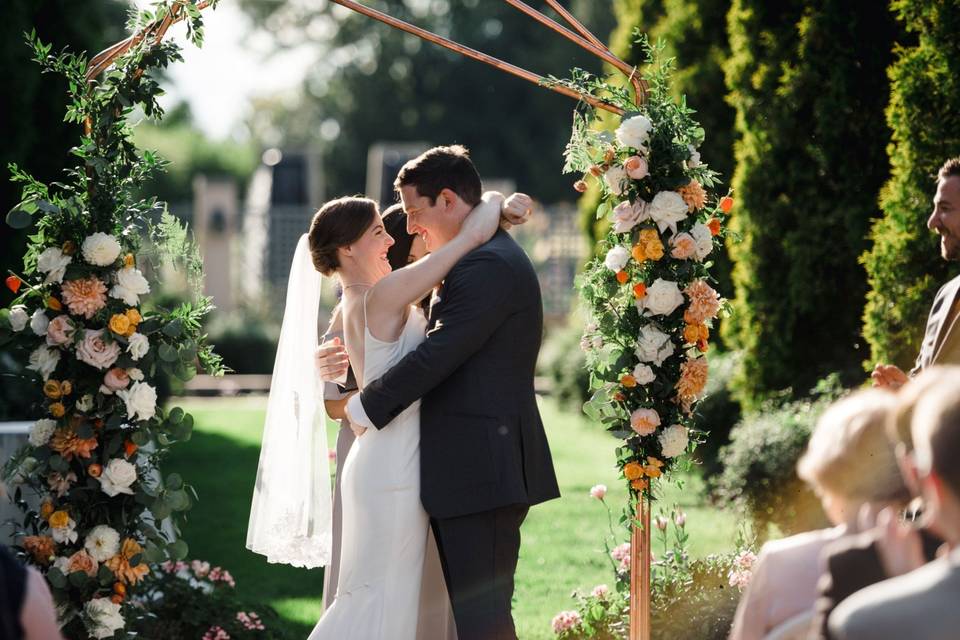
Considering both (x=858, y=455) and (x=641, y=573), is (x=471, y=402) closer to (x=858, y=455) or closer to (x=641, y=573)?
(x=641, y=573)

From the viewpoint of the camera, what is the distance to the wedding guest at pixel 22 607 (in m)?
2.14

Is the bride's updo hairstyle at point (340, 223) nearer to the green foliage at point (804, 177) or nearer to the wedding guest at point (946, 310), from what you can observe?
the wedding guest at point (946, 310)

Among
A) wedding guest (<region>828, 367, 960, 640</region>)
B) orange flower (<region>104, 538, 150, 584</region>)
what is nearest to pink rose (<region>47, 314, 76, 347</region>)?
orange flower (<region>104, 538, 150, 584</region>)

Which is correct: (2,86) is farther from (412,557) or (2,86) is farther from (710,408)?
(412,557)

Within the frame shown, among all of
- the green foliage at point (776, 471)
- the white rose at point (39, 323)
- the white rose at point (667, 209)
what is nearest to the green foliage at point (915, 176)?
the green foliage at point (776, 471)

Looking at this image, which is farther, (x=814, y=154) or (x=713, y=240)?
(x=814, y=154)

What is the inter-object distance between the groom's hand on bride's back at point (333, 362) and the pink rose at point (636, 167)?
4.04ft

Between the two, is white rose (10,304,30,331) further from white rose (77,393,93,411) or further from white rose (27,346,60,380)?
white rose (77,393,93,411)

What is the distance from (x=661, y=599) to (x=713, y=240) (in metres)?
1.54

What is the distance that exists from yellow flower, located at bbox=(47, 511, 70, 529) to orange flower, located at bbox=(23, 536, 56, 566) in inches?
3.4

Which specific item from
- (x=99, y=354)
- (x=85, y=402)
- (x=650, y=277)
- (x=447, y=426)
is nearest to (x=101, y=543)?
(x=85, y=402)

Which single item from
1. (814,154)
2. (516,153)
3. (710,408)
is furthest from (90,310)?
(516,153)

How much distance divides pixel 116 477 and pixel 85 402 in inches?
11.0

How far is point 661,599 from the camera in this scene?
480 cm
